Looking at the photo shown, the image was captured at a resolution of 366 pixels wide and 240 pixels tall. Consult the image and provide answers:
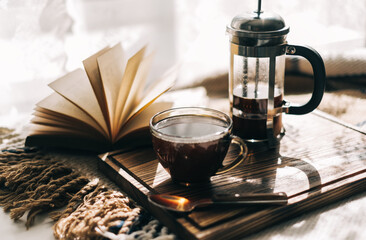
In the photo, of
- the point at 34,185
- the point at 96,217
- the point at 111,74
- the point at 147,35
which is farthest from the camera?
the point at 147,35

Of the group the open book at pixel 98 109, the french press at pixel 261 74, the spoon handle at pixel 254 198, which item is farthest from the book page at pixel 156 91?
the spoon handle at pixel 254 198

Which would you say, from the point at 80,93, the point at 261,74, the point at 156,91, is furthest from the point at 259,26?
the point at 80,93

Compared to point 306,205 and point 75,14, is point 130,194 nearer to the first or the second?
point 306,205

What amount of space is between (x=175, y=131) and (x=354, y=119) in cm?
46

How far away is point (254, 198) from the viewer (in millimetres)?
584

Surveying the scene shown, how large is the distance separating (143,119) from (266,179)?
0.26 meters

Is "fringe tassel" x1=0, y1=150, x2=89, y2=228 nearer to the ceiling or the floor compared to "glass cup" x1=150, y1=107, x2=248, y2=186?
nearer to the floor

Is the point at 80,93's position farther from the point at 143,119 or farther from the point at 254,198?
the point at 254,198

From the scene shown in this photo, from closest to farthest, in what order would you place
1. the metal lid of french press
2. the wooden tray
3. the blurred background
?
the wooden tray → the metal lid of french press → the blurred background

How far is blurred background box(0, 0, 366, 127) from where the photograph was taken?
40.1 inches

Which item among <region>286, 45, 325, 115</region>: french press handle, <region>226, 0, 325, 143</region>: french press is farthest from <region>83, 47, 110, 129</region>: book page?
<region>286, 45, 325, 115</region>: french press handle

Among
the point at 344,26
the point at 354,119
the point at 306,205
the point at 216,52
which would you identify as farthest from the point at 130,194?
the point at 344,26

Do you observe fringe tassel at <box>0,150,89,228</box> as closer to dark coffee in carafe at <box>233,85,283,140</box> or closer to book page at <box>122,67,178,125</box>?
book page at <box>122,67,178,125</box>

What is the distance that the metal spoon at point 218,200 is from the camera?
57 centimetres
